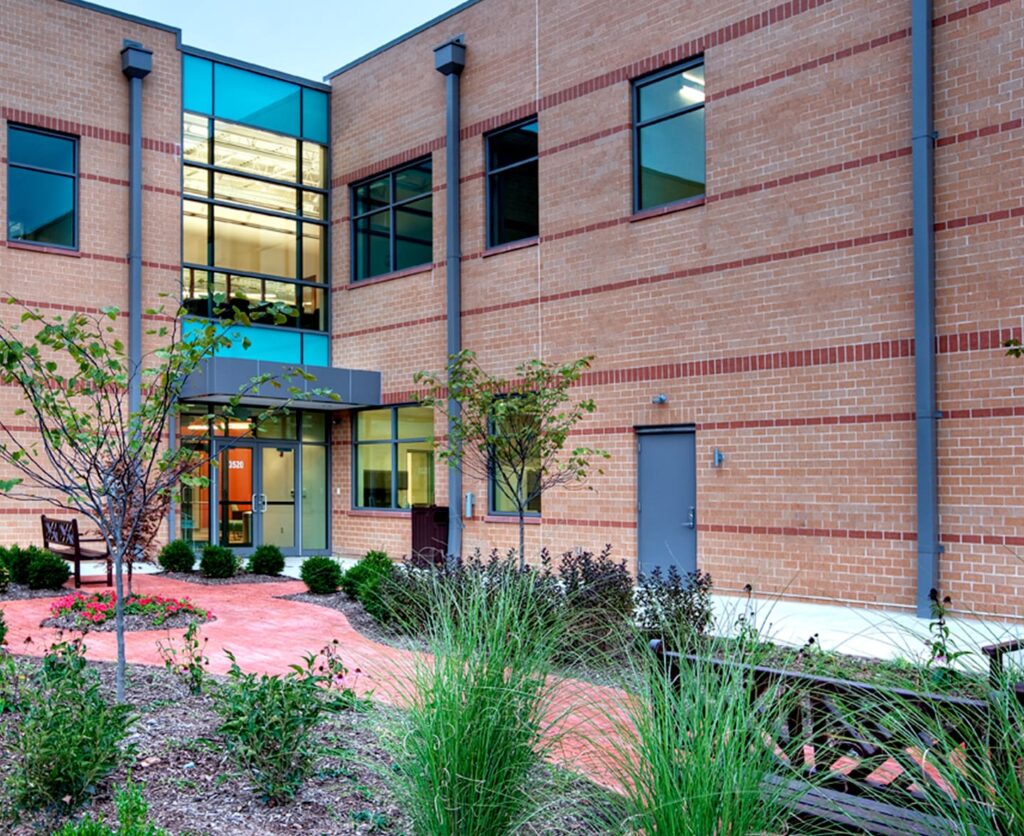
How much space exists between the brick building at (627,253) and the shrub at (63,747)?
9003mm

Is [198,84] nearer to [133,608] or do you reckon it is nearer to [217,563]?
[217,563]

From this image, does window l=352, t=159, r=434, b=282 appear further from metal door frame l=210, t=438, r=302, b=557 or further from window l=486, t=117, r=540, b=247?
metal door frame l=210, t=438, r=302, b=557

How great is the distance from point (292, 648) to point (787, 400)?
685cm

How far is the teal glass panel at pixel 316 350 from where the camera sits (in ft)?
62.7

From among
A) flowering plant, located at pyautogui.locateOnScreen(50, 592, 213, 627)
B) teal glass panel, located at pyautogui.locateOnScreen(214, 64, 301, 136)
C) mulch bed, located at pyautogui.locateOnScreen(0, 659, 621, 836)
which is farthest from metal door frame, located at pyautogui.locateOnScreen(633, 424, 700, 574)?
teal glass panel, located at pyautogui.locateOnScreen(214, 64, 301, 136)

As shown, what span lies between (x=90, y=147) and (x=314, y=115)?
14.9ft

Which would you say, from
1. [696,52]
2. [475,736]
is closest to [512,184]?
[696,52]

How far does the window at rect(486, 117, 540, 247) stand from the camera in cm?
1583

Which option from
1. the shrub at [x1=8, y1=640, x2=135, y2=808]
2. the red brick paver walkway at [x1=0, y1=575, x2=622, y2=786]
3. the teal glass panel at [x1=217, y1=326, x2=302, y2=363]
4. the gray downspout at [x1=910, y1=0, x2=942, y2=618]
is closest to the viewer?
the shrub at [x1=8, y1=640, x2=135, y2=808]

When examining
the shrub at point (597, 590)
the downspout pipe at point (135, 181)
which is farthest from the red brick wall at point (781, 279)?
the downspout pipe at point (135, 181)

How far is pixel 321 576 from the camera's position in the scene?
1219cm

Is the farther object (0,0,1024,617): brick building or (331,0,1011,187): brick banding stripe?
(331,0,1011,187): brick banding stripe

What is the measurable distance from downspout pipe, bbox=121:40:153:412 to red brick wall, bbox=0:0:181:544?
5.6 inches

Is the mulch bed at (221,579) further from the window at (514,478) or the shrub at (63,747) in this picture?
the shrub at (63,747)
